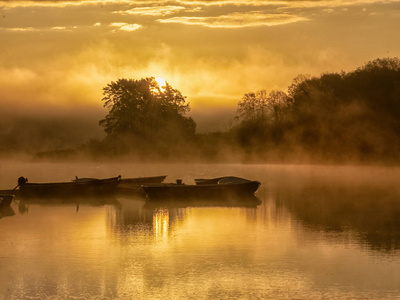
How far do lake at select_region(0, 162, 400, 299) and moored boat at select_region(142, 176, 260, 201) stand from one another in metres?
3.32

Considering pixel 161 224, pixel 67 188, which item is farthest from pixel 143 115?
pixel 161 224

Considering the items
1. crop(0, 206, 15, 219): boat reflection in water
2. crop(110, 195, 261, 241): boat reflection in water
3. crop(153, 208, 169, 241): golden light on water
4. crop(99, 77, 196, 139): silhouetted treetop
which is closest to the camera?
crop(153, 208, 169, 241): golden light on water

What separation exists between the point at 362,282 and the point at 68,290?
857 cm

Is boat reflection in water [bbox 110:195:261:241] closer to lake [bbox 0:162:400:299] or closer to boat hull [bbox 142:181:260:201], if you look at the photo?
lake [bbox 0:162:400:299]

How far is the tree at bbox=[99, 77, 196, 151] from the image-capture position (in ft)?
409

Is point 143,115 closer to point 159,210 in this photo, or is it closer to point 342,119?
point 342,119

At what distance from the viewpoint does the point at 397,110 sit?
9800cm

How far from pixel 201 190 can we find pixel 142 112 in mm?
79124

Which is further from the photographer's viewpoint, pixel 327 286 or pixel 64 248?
pixel 64 248

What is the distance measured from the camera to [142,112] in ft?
412

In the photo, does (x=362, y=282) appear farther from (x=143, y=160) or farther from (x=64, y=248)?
(x=143, y=160)

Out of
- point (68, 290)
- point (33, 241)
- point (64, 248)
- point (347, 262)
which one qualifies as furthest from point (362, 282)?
point (33, 241)

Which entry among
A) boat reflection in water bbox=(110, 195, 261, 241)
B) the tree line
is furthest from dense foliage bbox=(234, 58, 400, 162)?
boat reflection in water bbox=(110, 195, 261, 241)

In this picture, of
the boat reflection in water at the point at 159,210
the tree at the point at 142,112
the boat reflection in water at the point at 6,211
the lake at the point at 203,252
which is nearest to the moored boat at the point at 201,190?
the boat reflection in water at the point at 159,210
